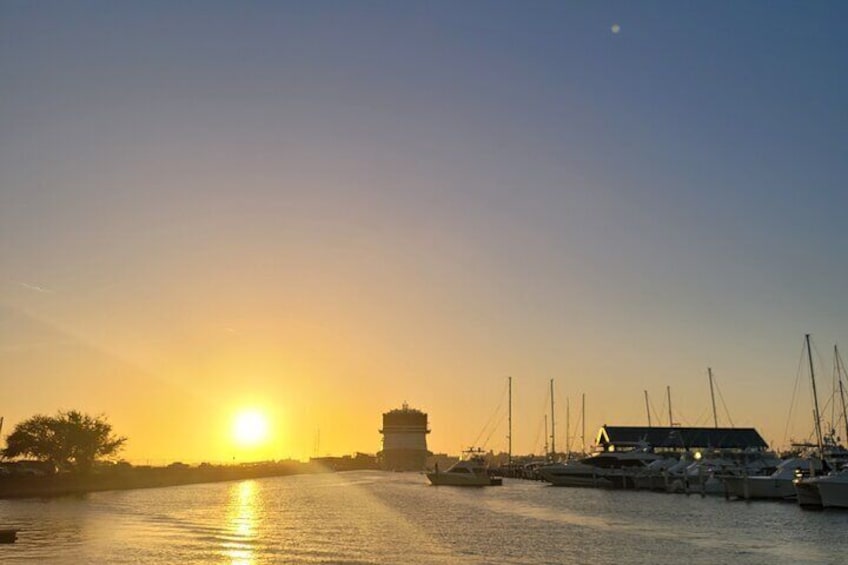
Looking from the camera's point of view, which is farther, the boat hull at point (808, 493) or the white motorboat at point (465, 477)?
the white motorboat at point (465, 477)

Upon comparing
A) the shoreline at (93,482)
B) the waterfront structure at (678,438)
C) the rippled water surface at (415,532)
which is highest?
the waterfront structure at (678,438)

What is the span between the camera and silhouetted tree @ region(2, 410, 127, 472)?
97.4 meters

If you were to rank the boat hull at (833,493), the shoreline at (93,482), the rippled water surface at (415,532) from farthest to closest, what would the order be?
the shoreline at (93,482) → the boat hull at (833,493) → the rippled water surface at (415,532)

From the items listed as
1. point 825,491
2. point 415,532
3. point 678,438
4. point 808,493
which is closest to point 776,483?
point 808,493

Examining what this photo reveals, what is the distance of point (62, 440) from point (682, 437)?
11191 centimetres

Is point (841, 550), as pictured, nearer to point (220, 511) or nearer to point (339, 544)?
point (339, 544)

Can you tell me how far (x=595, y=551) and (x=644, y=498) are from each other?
54389 millimetres

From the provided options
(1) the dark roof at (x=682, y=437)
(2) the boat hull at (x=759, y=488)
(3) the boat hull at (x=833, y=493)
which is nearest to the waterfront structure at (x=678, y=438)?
(1) the dark roof at (x=682, y=437)

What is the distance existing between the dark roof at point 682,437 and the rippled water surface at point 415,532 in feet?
226

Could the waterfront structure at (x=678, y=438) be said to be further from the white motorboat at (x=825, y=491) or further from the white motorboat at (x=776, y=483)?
the white motorboat at (x=825, y=491)

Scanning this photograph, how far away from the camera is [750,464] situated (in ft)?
Answer: 346

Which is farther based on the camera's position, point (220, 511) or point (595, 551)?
point (220, 511)

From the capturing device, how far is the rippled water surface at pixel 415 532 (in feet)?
127

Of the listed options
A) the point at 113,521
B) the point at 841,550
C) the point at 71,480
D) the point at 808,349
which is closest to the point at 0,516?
the point at 113,521
